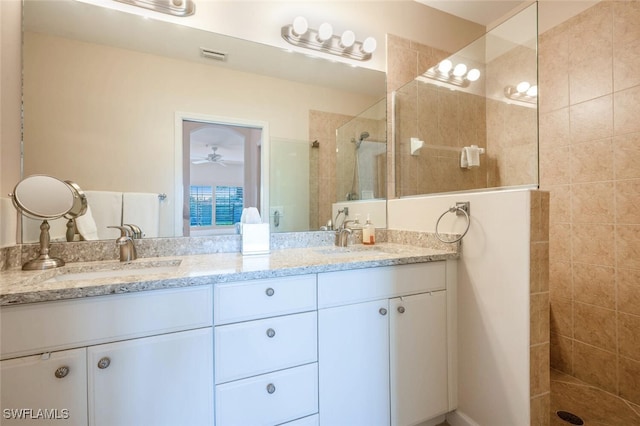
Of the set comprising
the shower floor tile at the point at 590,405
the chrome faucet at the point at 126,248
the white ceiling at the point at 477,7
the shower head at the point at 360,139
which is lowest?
the shower floor tile at the point at 590,405

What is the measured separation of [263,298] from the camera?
105 cm

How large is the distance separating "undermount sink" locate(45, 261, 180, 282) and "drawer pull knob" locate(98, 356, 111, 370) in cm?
31

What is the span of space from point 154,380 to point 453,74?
237 cm

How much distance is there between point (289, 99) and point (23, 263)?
1.49 metres

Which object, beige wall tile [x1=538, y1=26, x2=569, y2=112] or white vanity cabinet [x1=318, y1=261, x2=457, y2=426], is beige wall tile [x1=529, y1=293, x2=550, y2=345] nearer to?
white vanity cabinet [x1=318, y1=261, x2=457, y2=426]

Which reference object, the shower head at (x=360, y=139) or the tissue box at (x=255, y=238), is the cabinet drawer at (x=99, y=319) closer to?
the tissue box at (x=255, y=238)

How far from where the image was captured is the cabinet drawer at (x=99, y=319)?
0.78m

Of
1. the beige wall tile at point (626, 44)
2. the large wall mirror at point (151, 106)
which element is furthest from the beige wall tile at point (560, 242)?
the large wall mirror at point (151, 106)

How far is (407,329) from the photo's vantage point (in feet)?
4.28

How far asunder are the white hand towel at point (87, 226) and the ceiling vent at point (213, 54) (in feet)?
3.20

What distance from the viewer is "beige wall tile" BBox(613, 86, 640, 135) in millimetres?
1573

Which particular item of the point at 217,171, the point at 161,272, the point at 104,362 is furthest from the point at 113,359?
the point at 217,171

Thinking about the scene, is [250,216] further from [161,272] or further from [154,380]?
[154,380]

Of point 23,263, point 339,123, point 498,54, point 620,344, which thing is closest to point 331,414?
point 23,263
